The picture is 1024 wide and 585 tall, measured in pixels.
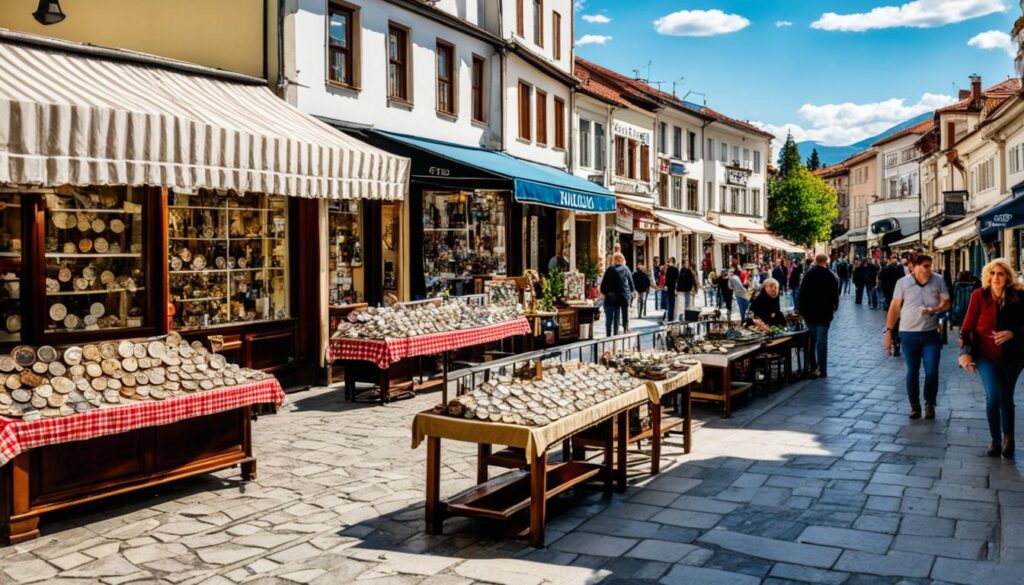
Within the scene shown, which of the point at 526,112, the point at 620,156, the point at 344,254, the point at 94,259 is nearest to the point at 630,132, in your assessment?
the point at 620,156

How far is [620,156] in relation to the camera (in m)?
32.4

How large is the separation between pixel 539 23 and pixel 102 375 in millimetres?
17916

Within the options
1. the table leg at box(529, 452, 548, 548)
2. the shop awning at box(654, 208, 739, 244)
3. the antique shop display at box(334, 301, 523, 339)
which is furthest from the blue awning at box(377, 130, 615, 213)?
the shop awning at box(654, 208, 739, 244)

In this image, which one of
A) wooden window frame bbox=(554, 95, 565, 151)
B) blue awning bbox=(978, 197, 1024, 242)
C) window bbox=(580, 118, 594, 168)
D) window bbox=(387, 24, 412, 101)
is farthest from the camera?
window bbox=(580, 118, 594, 168)

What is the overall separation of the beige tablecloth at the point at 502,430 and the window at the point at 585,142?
22095 mm

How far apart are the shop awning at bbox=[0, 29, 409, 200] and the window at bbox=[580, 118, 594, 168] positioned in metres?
17.4

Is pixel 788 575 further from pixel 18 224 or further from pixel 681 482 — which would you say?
pixel 18 224

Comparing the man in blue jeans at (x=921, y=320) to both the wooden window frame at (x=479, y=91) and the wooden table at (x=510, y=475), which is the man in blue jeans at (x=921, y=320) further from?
the wooden window frame at (x=479, y=91)

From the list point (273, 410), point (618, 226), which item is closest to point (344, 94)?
point (273, 410)

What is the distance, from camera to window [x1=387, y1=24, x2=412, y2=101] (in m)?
15.3

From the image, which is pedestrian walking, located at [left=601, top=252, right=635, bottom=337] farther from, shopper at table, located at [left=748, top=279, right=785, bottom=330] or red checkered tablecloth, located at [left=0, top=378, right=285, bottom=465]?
red checkered tablecloth, located at [left=0, top=378, right=285, bottom=465]

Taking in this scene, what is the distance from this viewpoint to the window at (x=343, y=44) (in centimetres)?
1368

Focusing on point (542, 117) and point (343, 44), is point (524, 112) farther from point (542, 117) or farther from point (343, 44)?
point (343, 44)

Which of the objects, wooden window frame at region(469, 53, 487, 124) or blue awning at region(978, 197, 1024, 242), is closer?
blue awning at region(978, 197, 1024, 242)
